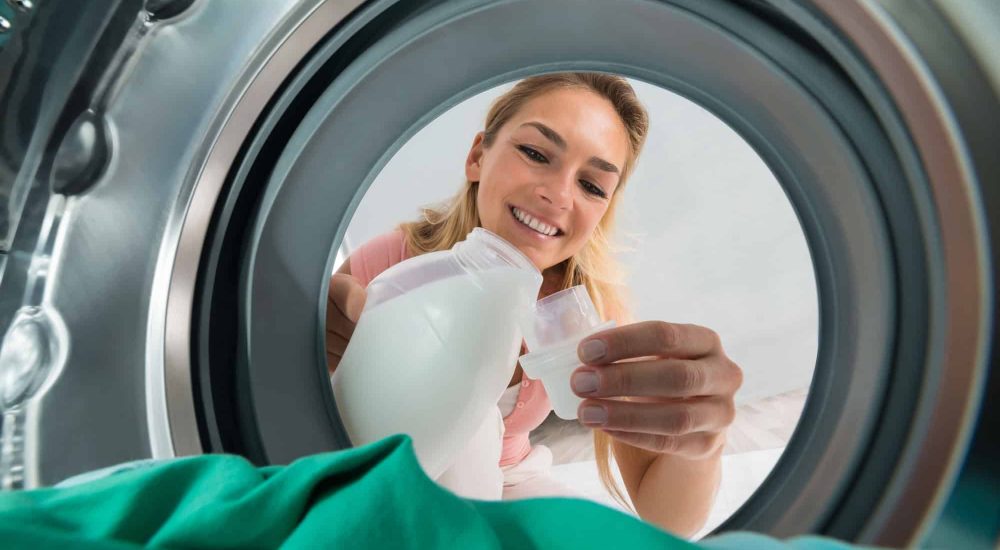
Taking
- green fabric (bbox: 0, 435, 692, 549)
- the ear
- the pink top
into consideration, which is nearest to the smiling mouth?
the ear

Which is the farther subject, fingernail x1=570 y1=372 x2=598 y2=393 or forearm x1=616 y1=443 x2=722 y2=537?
forearm x1=616 y1=443 x2=722 y2=537

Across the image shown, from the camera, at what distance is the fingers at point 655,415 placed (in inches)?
25.4

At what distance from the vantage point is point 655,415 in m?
0.66

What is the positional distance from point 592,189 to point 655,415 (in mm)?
491

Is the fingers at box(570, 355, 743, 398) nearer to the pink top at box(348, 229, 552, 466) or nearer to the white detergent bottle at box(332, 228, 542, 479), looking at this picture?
the white detergent bottle at box(332, 228, 542, 479)

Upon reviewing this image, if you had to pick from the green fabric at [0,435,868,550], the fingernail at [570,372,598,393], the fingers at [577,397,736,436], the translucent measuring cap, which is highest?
the translucent measuring cap

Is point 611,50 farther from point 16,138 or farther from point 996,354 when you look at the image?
point 16,138

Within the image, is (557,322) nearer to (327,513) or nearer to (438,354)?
(438,354)

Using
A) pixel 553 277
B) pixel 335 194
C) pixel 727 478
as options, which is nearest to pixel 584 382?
pixel 335 194

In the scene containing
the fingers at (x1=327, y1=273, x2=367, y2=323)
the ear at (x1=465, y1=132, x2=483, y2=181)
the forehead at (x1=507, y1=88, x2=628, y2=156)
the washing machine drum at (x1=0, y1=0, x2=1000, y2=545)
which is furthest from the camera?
the ear at (x1=465, y1=132, x2=483, y2=181)

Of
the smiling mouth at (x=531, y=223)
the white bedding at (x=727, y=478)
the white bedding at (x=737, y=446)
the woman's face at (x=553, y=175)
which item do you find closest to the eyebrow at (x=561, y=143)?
the woman's face at (x=553, y=175)

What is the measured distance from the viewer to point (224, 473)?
35cm

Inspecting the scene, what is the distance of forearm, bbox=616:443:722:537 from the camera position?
3.26ft

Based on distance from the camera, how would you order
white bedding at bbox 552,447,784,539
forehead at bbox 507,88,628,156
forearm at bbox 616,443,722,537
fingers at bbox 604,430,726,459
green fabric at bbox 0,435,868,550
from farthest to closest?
white bedding at bbox 552,447,784,539 < forehead at bbox 507,88,628,156 < forearm at bbox 616,443,722,537 < fingers at bbox 604,430,726,459 < green fabric at bbox 0,435,868,550
